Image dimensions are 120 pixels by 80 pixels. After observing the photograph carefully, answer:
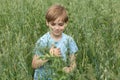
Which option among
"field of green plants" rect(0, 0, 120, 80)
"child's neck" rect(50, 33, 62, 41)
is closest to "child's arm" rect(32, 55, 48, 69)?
"field of green plants" rect(0, 0, 120, 80)

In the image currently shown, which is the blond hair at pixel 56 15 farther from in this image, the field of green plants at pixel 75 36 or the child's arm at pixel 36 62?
the child's arm at pixel 36 62

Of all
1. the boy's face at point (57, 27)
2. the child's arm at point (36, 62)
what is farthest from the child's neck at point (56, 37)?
the child's arm at point (36, 62)

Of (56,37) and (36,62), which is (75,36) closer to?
(56,37)

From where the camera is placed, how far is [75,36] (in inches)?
99.9

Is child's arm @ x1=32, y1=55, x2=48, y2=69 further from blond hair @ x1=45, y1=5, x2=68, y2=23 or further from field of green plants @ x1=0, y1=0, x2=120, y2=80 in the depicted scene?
blond hair @ x1=45, y1=5, x2=68, y2=23

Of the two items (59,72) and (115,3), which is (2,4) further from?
(59,72)

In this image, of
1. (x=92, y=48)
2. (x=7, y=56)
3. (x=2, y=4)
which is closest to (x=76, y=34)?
(x=92, y=48)

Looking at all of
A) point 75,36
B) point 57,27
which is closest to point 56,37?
point 57,27

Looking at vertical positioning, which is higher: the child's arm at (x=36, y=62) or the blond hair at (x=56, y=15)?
the blond hair at (x=56, y=15)

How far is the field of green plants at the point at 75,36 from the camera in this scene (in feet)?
5.44

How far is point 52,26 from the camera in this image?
7.47 feet

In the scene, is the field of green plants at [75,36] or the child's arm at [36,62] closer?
the field of green plants at [75,36]

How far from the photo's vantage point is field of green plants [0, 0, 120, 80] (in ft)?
5.44

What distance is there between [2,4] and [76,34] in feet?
5.00
